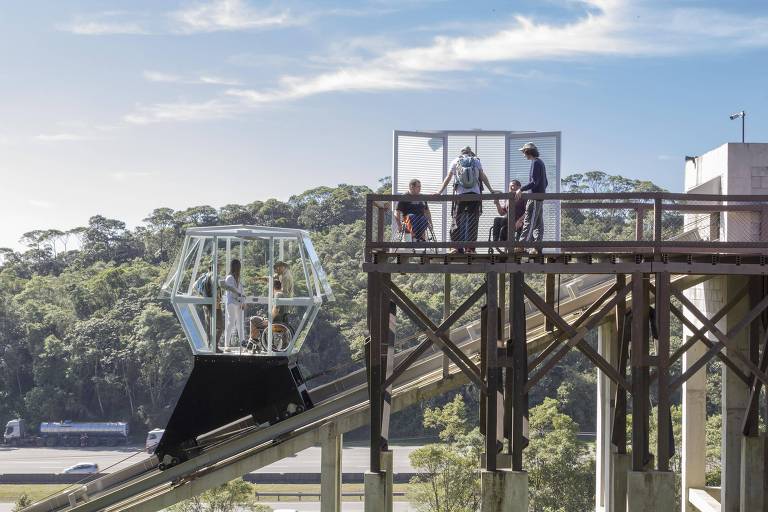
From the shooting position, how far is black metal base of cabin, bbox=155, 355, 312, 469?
64.6 ft

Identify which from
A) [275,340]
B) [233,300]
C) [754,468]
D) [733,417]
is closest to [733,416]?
[733,417]

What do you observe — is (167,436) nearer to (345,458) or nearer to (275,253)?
(275,253)

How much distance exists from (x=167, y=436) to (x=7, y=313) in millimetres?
79682

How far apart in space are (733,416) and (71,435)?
73.7 m

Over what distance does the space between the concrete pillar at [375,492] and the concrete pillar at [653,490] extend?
132 inches

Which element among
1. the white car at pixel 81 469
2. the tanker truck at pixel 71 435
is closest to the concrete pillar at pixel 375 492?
the white car at pixel 81 469

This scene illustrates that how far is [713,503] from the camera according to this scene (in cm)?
1997

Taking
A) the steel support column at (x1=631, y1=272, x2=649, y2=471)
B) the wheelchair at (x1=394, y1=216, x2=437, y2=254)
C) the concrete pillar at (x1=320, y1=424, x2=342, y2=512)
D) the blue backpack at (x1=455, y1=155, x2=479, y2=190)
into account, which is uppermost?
the blue backpack at (x1=455, y1=155, x2=479, y2=190)

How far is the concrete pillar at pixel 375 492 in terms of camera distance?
15.0 meters

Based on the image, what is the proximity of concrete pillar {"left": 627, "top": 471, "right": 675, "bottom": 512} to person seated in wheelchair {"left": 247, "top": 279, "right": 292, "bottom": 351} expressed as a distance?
24.9ft

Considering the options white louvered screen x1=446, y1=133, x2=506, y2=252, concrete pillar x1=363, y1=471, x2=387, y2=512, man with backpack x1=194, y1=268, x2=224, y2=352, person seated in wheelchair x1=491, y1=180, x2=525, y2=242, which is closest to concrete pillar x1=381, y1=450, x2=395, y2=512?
concrete pillar x1=363, y1=471, x2=387, y2=512

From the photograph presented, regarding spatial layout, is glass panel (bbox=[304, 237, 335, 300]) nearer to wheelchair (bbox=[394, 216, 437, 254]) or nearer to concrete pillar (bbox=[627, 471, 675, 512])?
wheelchair (bbox=[394, 216, 437, 254])

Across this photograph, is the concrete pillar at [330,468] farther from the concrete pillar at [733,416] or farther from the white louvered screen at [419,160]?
the concrete pillar at [733,416]

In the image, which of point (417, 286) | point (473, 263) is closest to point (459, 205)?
point (473, 263)
